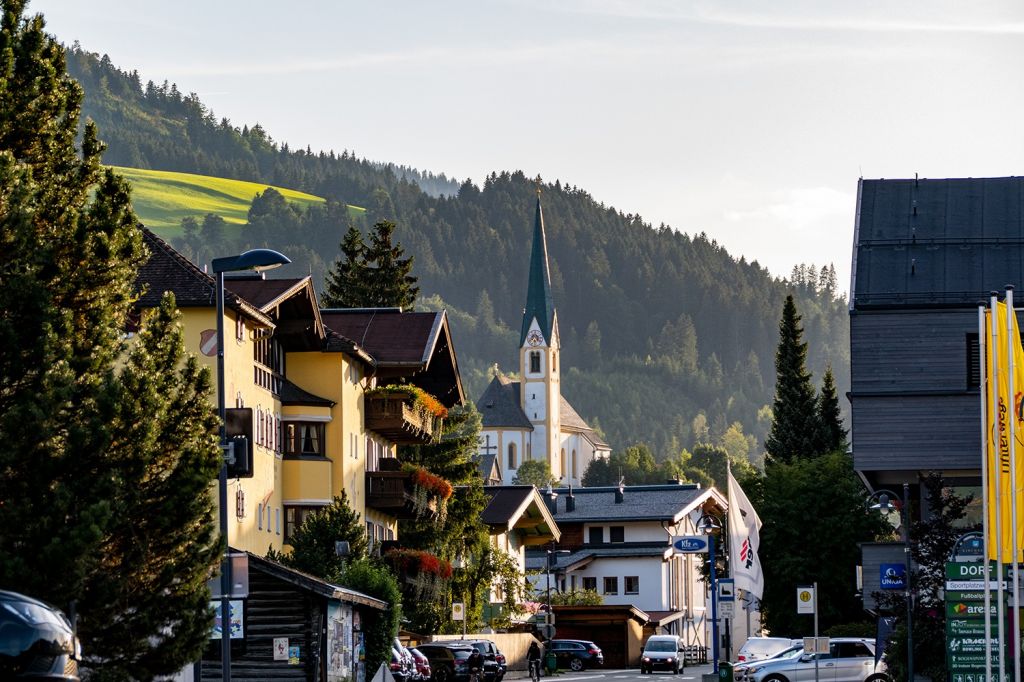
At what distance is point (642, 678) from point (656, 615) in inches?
1502

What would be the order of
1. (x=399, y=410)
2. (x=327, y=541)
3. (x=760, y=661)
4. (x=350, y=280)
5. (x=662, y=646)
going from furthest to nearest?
1. (x=350, y=280)
2. (x=662, y=646)
3. (x=399, y=410)
4. (x=327, y=541)
5. (x=760, y=661)

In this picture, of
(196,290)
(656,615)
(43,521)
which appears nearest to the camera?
(43,521)

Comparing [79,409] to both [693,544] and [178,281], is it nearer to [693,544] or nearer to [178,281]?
[693,544]

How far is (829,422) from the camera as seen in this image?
109 metres

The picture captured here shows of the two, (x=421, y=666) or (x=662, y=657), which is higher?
(x=421, y=666)

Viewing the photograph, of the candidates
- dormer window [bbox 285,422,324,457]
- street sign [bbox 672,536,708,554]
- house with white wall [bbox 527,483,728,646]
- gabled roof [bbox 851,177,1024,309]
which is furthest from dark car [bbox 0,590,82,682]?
house with white wall [bbox 527,483,728,646]

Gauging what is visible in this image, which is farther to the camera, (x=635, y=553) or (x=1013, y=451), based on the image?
(x=635, y=553)

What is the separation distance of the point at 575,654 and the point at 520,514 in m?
7.00

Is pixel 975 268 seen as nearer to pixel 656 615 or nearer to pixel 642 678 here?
pixel 642 678

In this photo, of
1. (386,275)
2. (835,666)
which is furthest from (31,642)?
(386,275)

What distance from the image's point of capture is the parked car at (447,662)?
5519 cm

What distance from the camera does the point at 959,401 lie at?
47.5m

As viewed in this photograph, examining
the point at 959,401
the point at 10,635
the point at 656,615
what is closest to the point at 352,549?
the point at 959,401

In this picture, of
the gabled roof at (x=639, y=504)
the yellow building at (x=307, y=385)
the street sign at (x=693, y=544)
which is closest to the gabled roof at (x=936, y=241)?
the street sign at (x=693, y=544)
